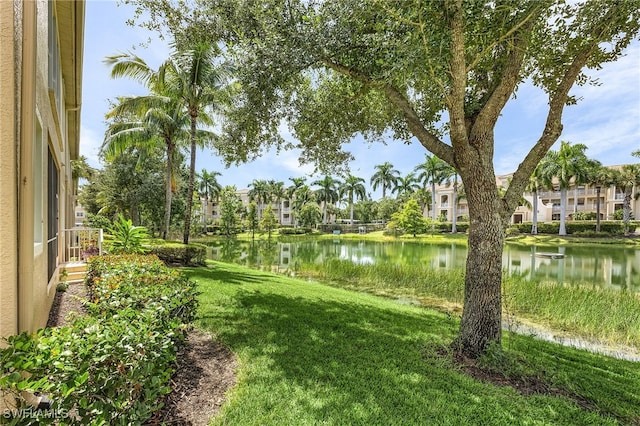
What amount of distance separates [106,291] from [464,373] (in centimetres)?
461

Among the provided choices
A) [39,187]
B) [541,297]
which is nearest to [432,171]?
[541,297]

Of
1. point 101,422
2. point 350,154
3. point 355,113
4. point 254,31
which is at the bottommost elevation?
point 101,422

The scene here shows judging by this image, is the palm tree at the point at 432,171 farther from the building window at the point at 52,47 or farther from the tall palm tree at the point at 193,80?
the building window at the point at 52,47

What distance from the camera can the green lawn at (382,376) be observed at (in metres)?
3.11

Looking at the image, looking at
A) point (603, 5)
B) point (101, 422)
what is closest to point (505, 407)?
point (101, 422)

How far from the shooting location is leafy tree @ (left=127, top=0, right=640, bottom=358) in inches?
166

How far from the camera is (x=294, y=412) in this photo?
303cm

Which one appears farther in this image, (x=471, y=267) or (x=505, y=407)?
(x=471, y=267)

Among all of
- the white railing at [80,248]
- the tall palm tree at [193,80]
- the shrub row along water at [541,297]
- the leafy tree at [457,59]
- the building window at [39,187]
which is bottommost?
the shrub row along water at [541,297]

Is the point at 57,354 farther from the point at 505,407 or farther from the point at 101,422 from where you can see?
the point at 505,407

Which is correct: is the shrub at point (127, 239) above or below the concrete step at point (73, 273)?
above

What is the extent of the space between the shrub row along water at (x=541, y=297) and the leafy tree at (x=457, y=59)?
66.5 inches

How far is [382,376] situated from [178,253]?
11.1 metres

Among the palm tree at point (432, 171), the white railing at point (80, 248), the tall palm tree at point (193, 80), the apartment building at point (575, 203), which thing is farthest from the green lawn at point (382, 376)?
the apartment building at point (575, 203)
